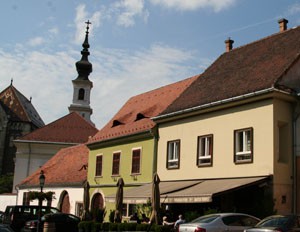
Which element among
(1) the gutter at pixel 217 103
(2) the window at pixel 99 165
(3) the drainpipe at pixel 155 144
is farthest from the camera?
(2) the window at pixel 99 165

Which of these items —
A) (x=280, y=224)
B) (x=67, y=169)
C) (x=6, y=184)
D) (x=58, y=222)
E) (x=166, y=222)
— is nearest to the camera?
(x=280, y=224)

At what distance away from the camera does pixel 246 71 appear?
23891 mm

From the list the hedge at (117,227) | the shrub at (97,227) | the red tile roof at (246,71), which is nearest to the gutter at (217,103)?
the red tile roof at (246,71)

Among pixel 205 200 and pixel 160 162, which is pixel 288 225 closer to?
pixel 205 200

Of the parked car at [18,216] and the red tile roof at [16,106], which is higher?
the red tile roof at [16,106]

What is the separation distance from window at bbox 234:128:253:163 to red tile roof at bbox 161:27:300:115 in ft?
5.69

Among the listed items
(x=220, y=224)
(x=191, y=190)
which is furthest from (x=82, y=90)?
(x=220, y=224)

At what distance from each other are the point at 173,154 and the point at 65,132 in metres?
39.0

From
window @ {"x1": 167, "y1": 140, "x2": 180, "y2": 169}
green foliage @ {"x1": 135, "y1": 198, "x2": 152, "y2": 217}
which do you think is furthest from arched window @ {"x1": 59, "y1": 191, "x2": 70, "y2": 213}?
window @ {"x1": 167, "y1": 140, "x2": 180, "y2": 169}

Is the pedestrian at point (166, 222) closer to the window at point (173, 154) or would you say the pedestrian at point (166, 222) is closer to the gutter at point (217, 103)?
the window at point (173, 154)

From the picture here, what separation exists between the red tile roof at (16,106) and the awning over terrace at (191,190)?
2387 inches

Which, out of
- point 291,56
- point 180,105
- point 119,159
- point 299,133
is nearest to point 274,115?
point 299,133

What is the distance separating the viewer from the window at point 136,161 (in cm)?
2903

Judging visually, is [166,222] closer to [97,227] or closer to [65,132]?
[97,227]
